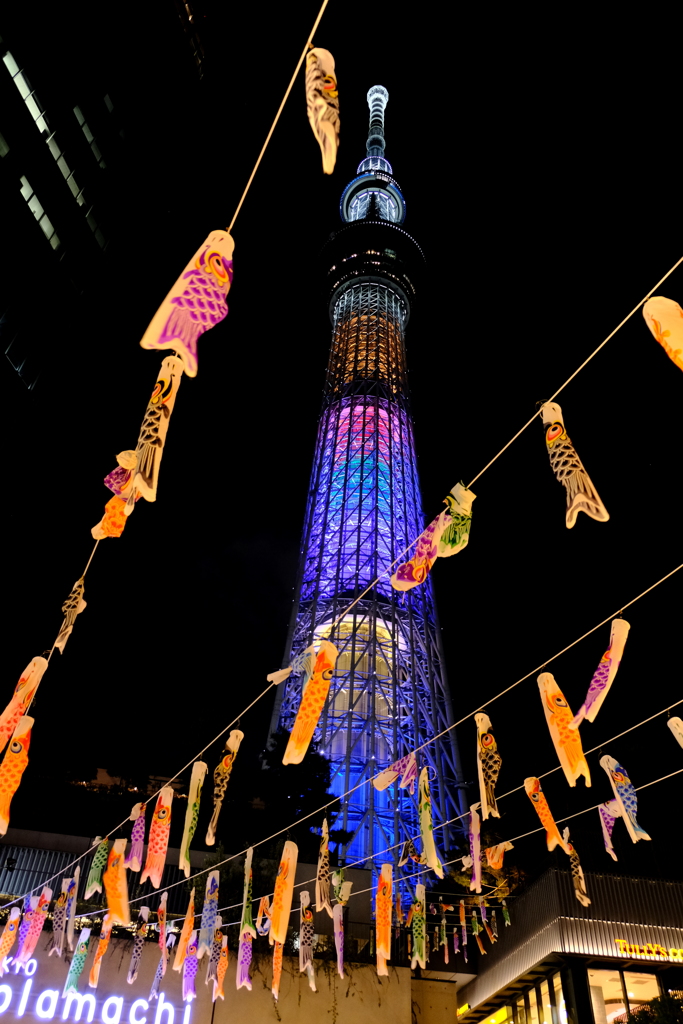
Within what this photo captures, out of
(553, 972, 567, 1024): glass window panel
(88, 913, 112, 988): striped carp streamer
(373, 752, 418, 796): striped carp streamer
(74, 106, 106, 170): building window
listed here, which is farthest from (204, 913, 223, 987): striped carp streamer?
(74, 106, 106, 170): building window

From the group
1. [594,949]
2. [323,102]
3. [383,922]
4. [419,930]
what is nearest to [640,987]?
[594,949]

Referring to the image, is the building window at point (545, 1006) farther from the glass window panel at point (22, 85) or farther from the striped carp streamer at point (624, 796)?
the glass window panel at point (22, 85)

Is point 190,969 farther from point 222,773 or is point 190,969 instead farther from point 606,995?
point 606,995

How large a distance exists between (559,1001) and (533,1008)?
1432 millimetres

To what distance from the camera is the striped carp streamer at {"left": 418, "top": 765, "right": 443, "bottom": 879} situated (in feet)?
30.6

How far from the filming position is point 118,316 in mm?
26953

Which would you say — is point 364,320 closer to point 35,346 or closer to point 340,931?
point 35,346

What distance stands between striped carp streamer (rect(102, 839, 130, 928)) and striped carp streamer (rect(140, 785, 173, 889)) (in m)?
0.76

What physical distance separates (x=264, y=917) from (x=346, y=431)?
30062mm

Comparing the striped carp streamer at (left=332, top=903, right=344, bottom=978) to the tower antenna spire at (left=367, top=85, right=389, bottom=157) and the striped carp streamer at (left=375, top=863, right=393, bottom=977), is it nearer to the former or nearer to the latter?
the striped carp streamer at (left=375, top=863, right=393, bottom=977)

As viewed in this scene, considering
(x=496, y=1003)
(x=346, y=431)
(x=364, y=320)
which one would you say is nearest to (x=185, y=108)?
(x=346, y=431)

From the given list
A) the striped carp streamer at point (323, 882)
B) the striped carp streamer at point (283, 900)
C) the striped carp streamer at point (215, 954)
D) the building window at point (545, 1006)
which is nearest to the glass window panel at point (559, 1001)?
the building window at point (545, 1006)

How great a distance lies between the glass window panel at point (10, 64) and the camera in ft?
68.8

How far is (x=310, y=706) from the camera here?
8031 millimetres
